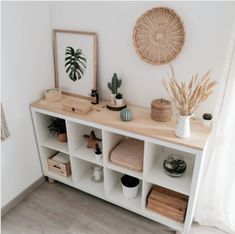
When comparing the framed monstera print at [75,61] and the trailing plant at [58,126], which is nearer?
the framed monstera print at [75,61]

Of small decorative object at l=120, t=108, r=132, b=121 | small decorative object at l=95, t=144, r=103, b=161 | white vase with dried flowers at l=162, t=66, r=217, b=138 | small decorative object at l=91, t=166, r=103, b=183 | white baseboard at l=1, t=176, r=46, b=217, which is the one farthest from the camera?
small decorative object at l=91, t=166, r=103, b=183

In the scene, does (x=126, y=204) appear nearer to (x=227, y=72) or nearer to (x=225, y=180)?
(x=225, y=180)

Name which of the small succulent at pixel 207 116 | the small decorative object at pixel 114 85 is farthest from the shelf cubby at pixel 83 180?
the small succulent at pixel 207 116

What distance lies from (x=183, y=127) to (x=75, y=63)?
38.9 inches

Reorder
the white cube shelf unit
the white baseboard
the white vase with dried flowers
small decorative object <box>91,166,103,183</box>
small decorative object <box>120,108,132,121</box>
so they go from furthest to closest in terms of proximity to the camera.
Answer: small decorative object <box>91,166,103,183</box>, the white baseboard, small decorative object <box>120,108,132,121</box>, the white cube shelf unit, the white vase with dried flowers

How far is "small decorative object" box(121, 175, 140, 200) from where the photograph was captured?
1.73 meters

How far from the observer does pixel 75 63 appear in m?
1.83

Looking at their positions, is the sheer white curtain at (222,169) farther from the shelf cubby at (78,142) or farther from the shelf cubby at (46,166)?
the shelf cubby at (46,166)

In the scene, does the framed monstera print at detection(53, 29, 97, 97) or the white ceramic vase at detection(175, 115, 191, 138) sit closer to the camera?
the white ceramic vase at detection(175, 115, 191, 138)

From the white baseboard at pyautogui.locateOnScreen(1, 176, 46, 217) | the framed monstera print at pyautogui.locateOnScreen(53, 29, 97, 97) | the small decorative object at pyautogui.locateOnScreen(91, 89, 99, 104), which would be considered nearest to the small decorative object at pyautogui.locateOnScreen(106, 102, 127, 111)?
the small decorative object at pyautogui.locateOnScreen(91, 89, 99, 104)

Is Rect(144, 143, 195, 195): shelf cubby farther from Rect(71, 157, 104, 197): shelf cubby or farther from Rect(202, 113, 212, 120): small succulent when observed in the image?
Rect(71, 157, 104, 197): shelf cubby

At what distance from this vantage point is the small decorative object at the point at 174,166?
1497mm

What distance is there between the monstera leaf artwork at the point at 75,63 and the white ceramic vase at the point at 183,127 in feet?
2.87

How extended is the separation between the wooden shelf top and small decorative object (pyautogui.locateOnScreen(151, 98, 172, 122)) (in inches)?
1.1
